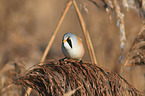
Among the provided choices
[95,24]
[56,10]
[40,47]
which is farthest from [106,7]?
[56,10]

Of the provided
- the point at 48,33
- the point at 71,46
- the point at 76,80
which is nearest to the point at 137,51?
the point at 71,46

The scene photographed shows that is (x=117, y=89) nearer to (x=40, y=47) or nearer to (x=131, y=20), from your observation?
(x=131, y=20)

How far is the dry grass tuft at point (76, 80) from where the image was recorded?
1442 millimetres

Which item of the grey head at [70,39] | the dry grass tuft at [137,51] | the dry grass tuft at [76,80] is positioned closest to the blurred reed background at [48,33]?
the dry grass tuft at [137,51]

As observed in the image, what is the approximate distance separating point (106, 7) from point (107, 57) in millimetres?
1254

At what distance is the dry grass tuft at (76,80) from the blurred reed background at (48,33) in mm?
567

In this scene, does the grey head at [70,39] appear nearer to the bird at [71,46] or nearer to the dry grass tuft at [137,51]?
the bird at [71,46]

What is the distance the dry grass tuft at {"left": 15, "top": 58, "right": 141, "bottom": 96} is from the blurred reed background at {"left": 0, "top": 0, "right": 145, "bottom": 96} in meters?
0.57

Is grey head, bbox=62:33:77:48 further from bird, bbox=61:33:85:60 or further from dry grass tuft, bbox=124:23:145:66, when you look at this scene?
dry grass tuft, bbox=124:23:145:66

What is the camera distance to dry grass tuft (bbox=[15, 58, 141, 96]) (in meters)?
1.44

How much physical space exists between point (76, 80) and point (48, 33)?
21.6 ft

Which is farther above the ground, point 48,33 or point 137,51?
point 48,33

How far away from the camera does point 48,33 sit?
7.94 meters

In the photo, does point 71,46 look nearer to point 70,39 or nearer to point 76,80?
point 70,39
